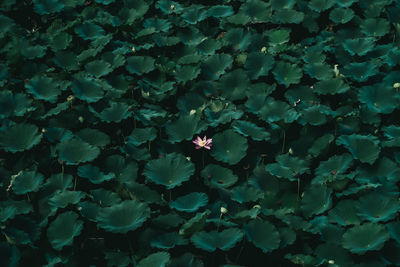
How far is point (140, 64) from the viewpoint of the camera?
127 inches

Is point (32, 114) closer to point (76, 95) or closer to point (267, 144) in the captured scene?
point (76, 95)

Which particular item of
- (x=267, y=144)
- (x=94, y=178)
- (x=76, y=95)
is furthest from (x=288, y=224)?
(x=76, y=95)

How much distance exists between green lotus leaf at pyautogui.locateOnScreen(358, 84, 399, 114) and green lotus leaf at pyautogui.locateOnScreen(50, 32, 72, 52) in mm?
1830

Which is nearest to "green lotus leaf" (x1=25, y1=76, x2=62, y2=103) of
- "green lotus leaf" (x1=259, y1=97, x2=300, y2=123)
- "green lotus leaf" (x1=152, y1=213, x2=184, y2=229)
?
"green lotus leaf" (x1=152, y1=213, x2=184, y2=229)

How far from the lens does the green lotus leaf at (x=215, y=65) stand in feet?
10.5

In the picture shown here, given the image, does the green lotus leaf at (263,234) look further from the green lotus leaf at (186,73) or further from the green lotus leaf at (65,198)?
the green lotus leaf at (186,73)

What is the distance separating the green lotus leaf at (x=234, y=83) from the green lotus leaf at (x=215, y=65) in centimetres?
7

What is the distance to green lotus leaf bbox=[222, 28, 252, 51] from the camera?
11.1ft

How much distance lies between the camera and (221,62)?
3225 millimetres

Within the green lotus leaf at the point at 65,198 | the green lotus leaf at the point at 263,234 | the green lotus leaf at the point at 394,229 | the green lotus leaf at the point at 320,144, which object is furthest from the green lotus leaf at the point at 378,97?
the green lotus leaf at the point at 65,198

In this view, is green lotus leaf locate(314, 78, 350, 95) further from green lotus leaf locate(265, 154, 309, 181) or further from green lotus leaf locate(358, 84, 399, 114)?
green lotus leaf locate(265, 154, 309, 181)

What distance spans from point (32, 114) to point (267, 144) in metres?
1.30

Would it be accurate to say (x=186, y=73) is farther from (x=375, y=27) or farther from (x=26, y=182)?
(x=375, y=27)

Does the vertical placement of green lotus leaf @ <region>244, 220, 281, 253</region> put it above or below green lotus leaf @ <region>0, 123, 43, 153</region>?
below
